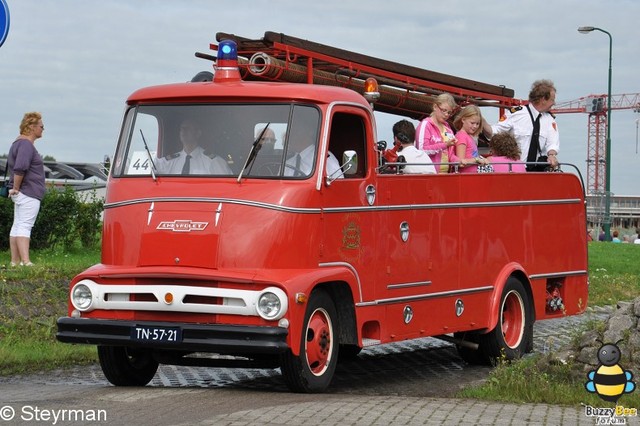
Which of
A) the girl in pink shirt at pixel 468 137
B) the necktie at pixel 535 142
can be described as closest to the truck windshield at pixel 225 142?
the girl in pink shirt at pixel 468 137

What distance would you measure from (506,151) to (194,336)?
18.6 ft

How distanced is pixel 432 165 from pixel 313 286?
3.18 m

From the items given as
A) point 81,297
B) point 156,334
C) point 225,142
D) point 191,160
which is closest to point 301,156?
point 225,142

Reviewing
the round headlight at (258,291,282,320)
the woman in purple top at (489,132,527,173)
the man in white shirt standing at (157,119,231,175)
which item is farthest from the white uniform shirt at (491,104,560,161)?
the round headlight at (258,291,282,320)

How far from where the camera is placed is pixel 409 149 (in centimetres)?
1275

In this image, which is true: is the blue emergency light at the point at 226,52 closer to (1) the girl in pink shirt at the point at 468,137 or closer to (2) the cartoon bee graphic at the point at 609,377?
(1) the girl in pink shirt at the point at 468,137

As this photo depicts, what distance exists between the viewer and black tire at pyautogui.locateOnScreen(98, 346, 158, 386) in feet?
36.3

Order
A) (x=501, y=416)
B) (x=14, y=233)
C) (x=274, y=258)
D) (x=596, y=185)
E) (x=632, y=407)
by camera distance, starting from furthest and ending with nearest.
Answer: (x=596, y=185) → (x=14, y=233) → (x=274, y=258) → (x=632, y=407) → (x=501, y=416)

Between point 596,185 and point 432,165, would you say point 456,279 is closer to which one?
point 432,165

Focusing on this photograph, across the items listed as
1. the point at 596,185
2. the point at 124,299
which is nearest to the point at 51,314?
the point at 124,299

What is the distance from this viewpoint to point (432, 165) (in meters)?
13.0

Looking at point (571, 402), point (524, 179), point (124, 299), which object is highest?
point (524, 179)

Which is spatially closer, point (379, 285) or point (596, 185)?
point (379, 285)

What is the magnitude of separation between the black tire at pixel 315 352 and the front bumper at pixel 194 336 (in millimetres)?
353
